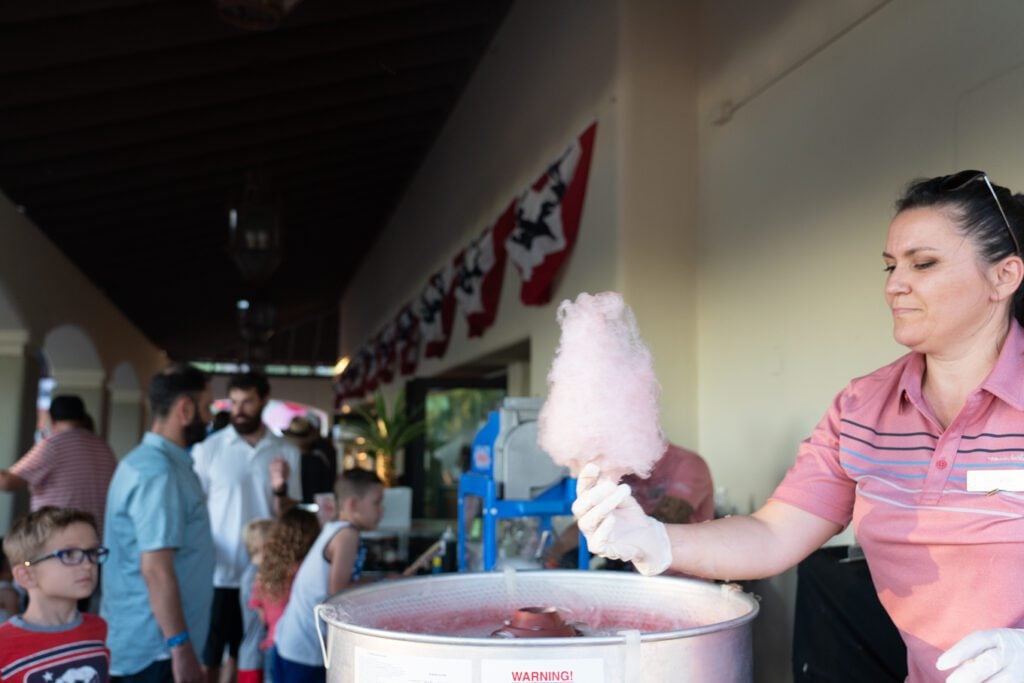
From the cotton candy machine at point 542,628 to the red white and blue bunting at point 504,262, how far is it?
3.47m

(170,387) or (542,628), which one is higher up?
(170,387)

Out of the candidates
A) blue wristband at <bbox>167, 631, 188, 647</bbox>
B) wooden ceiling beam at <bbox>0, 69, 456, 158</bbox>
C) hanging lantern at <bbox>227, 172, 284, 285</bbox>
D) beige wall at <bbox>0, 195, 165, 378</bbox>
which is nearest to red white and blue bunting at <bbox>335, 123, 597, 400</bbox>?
hanging lantern at <bbox>227, 172, 284, 285</bbox>

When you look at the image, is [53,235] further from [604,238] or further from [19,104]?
[604,238]

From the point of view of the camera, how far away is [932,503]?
1.50 meters

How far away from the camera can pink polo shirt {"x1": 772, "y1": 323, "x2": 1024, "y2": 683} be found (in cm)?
143

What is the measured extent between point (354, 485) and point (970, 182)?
9.77 feet

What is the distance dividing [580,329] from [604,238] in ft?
11.2

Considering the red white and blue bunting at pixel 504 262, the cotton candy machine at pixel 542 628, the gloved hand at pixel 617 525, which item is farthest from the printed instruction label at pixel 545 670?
the red white and blue bunting at pixel 504 262

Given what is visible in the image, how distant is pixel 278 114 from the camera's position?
24.6ft

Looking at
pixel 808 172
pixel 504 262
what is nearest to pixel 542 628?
pixel 808 172

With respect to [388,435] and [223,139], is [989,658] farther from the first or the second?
[223,139]

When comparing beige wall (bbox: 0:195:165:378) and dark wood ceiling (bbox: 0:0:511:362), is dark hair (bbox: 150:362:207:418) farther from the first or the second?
beige wall (bbox: 0:195:165:378)

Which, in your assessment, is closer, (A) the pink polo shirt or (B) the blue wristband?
(A) the pink polo shirt

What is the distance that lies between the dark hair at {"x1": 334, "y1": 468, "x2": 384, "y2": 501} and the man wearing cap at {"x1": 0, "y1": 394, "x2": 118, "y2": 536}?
2.09m
